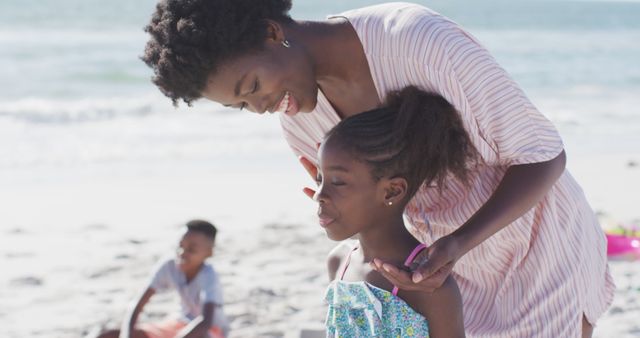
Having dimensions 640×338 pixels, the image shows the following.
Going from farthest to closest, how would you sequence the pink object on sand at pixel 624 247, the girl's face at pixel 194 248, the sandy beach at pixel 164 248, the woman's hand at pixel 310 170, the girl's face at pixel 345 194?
1. the pink object on sand at pixel 624 247
2. the sandy beach at pixel 164 248
3. the girl's face at pixel 194 248
4. the woman's hand at pixel 310 170
5. the girl's face at pixel 345 194

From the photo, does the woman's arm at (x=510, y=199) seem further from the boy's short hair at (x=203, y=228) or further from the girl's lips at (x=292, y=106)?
the boy's short hair at (x=203, y=228)

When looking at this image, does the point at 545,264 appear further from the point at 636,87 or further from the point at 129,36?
the point at 129,36

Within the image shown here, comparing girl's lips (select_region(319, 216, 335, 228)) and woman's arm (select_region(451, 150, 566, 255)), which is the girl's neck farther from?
woman's arm (select_region(451, 150, 566, 255))

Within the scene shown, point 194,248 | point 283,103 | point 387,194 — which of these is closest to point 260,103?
point 283,103

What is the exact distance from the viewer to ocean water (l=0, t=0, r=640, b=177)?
10406 mm

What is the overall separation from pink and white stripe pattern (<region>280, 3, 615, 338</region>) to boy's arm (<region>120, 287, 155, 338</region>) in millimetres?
2395

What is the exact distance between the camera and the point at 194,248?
469 centimetres

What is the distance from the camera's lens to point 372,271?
7.15ft

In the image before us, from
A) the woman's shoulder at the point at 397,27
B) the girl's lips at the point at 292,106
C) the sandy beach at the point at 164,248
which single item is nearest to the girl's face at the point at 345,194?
the girl's lips at the point at 292,106

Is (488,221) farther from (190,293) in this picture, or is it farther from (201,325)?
(190,293)

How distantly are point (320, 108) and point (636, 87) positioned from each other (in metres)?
16.5

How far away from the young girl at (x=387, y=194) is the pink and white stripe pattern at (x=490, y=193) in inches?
2.0

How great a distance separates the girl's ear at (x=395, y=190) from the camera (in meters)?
2.16

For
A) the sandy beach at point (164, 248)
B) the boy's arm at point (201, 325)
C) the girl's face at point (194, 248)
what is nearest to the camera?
the boy's arm at point (201, 325)
